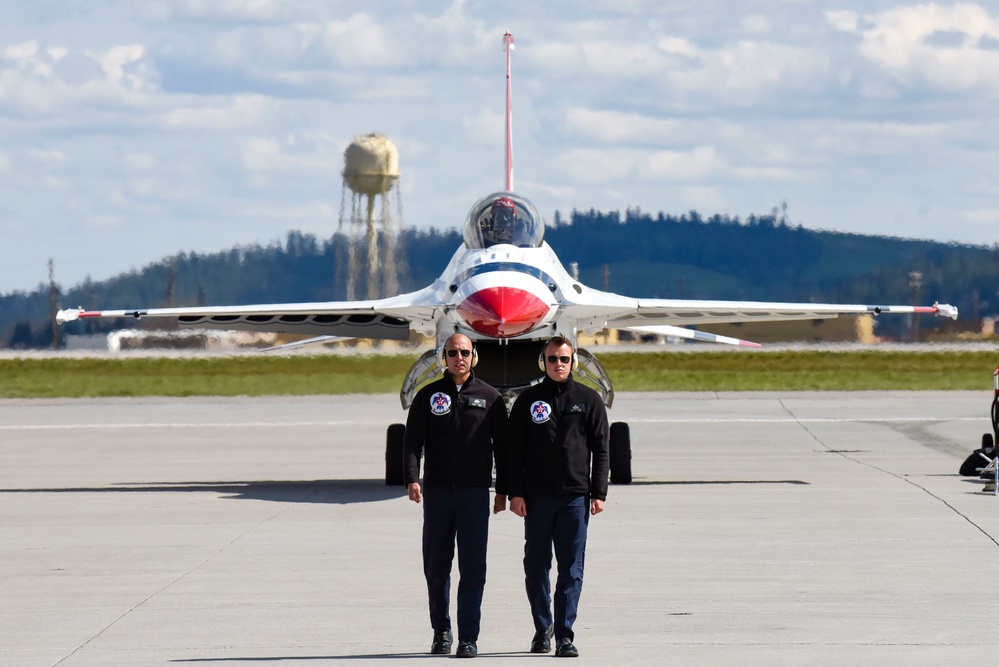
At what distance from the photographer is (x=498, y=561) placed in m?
11.2

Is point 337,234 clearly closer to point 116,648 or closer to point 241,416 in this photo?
point 241,416

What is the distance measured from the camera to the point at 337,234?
65.7m

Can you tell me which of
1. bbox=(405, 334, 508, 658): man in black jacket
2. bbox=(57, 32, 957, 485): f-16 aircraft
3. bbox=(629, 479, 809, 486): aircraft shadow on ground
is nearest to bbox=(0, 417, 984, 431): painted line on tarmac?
bbox=(57, 32, 957, 485): f-16 aircraft

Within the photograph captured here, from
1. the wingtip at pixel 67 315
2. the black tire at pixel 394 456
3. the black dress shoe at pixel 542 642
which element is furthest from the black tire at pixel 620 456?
the black dress shoe at pixel 542 642

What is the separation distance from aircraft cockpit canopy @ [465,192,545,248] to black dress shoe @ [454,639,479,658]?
9594 mm

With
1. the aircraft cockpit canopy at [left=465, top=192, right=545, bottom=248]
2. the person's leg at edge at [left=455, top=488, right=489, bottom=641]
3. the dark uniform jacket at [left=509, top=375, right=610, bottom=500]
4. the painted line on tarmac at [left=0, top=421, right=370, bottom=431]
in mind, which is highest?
the aircraft cockpit canopy at [left=465, top=192, right=545, bottom=248]

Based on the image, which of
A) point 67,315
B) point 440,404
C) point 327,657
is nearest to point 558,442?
point 440,404

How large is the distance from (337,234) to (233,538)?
176 ft

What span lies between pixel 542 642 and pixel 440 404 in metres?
1.37

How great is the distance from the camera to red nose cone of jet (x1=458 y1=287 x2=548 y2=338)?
15.7 meters

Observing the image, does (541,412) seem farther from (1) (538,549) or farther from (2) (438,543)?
(2) (438,543)

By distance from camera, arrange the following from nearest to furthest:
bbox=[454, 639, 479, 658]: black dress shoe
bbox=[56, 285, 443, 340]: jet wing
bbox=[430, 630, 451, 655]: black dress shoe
→ bbox=[454, 639, 479, 658]: black dress shoe → bbox=[430, 630, 451, 655]: black dress shoe → bbox=[56, 285, 443, 340]: jet wing

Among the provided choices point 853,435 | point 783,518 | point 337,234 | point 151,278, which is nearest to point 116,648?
point 783,518

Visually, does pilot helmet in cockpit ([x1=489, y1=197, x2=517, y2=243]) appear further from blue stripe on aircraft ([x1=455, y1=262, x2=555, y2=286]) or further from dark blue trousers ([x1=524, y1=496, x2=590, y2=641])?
dark blue trousers ([x1=524, y1=496, x2=590, y2=641])
